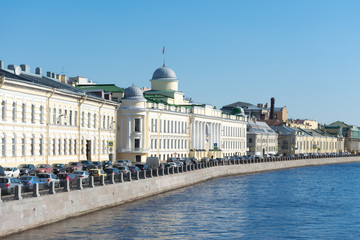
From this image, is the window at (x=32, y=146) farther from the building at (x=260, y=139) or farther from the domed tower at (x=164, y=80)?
the building at (x=260, y=139)

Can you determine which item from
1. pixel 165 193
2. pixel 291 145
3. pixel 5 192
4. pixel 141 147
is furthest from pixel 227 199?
pixel 291 145

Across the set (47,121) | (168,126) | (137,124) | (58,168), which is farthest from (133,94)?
(58,168)

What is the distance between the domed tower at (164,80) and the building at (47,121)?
28.1 meters

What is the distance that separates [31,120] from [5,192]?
1015 inches

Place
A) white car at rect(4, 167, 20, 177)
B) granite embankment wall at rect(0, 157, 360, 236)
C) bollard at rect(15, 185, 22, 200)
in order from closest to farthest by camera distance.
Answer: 1. granite embankment wall at rect(0, 157, 360, 236)
2. bollard at rect(15, 185, 22, 200)
3. white car at rect(4, 167, 20, 177)

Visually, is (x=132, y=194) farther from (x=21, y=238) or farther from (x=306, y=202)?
(x=21, y=238)

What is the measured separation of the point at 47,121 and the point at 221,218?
24640 millimetres

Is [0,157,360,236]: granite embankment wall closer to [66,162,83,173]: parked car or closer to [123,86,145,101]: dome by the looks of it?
[66,162,83,173]: parked car

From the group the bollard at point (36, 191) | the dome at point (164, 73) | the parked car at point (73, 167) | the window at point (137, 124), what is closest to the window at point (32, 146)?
the parked car at point (73, 167)

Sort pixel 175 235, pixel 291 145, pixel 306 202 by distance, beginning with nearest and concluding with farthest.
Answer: pixel 175 235, pixel 306 202, pixel 291 145

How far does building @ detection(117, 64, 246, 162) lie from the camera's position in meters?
80.3

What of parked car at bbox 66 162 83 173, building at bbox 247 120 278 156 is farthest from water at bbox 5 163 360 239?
building at bbox 247 120 278 156

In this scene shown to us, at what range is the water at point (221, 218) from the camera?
31391 mm

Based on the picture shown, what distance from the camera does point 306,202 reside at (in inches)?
1885
